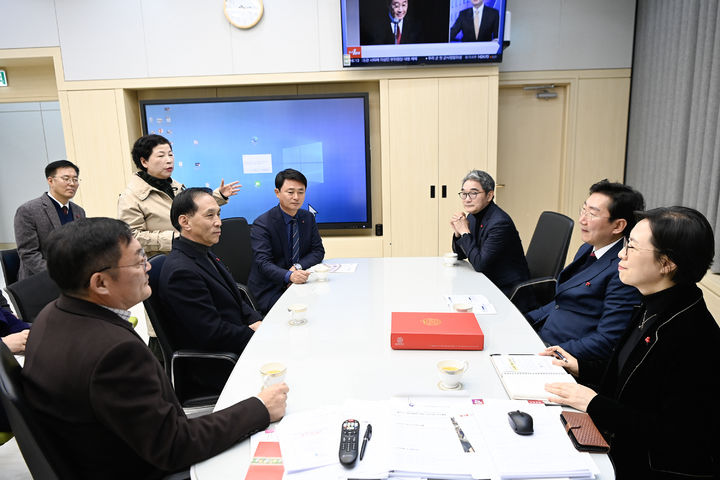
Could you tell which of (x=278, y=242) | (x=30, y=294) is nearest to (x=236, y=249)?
Result: (x=278, y=242)

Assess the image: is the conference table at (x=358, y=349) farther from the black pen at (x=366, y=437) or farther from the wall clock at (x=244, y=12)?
the wall clock at (x=244, y=12)

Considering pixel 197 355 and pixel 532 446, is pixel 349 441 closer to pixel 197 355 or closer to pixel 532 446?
pixel 532 446

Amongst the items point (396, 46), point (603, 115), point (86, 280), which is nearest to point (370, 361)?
point (86, 280)

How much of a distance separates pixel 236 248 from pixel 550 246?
2.16 meters

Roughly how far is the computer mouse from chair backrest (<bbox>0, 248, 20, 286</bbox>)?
3021 millimetres

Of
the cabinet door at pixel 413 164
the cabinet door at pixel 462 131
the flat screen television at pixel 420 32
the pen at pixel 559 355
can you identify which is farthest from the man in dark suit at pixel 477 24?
the pen at pixel 559 355

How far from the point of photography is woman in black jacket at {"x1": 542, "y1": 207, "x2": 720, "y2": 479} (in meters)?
1.16

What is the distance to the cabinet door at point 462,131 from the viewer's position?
4.26 m

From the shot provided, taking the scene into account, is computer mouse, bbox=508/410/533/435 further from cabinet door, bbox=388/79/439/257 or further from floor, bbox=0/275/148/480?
cabinet door, bbox=388/79/439/257

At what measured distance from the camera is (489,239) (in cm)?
278

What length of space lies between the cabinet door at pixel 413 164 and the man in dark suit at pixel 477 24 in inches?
18.9

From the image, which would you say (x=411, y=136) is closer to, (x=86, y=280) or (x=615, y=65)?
(x=615, y=65)

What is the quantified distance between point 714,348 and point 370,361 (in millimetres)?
1001

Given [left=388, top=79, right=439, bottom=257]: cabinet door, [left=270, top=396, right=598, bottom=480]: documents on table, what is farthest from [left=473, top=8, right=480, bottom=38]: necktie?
[left=270, top=396, right=598, bottom=480]: documents on table
